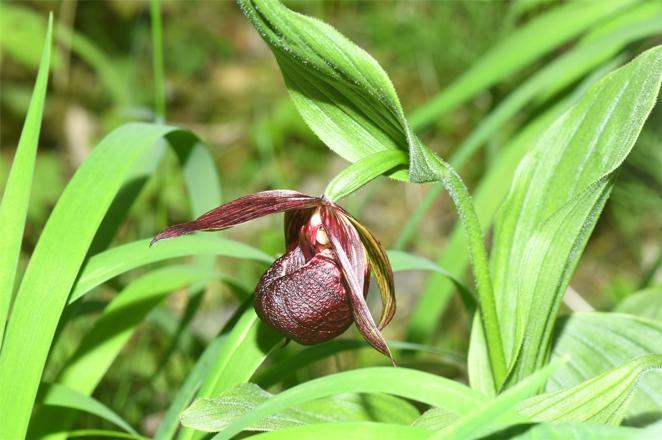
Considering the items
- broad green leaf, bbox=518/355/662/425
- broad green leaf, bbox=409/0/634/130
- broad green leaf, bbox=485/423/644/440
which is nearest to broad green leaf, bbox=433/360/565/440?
broad green leaf, bbox=485/423/644/440

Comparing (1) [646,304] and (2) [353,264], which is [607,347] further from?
(2) [353,264]

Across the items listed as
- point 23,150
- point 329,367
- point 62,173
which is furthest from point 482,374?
point 62,173

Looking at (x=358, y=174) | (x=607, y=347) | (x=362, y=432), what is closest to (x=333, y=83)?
(x=358, y=174)

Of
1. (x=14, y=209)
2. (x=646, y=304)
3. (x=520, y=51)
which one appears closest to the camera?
(x=14, y=209)

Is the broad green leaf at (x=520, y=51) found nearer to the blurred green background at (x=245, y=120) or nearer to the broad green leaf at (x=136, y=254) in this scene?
the blurred green background at (x=245, y=120)

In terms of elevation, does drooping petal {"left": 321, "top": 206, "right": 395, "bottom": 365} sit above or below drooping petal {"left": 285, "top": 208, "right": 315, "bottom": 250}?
below

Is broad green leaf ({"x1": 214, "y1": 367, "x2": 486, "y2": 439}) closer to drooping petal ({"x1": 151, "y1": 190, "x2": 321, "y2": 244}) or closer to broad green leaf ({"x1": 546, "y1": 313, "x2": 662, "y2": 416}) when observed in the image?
drooping petal ({"x1": 151, "y1": 190, "x2": 321, "y2": 244})
